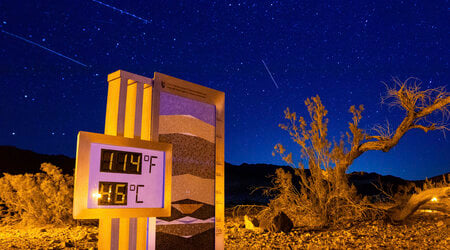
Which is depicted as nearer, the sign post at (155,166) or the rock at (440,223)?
the sign post at (155,166)

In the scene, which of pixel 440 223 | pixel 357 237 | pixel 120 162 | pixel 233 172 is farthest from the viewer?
pixel 233 172

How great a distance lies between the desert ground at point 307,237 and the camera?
7156 millimetres

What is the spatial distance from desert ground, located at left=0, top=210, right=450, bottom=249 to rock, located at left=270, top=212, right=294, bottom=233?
5.9 inches

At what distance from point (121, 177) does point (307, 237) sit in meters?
4.92

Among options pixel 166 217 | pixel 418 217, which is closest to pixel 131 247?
pixel 166 217

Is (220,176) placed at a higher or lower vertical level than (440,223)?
higher

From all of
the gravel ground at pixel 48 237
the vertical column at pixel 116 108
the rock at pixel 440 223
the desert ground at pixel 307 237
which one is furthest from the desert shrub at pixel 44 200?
the rock at pixel 440 223

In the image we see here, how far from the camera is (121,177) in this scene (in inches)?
157

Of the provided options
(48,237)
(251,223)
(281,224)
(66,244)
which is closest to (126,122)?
(66,244)

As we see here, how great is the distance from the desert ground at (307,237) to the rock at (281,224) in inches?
5.9

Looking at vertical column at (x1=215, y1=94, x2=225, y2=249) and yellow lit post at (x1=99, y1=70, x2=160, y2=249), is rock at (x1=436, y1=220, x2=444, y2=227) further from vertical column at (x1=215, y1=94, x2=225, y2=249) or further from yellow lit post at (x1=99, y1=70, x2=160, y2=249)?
yellow lit post at (x1=99, y1=70, x2=160, y2=249)

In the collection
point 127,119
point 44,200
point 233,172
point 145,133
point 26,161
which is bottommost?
point 44,200

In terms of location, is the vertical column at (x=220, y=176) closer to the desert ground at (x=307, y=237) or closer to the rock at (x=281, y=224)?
the desert ground at (x=307, y=237)

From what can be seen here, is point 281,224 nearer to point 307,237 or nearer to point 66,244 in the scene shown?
point 307,237
